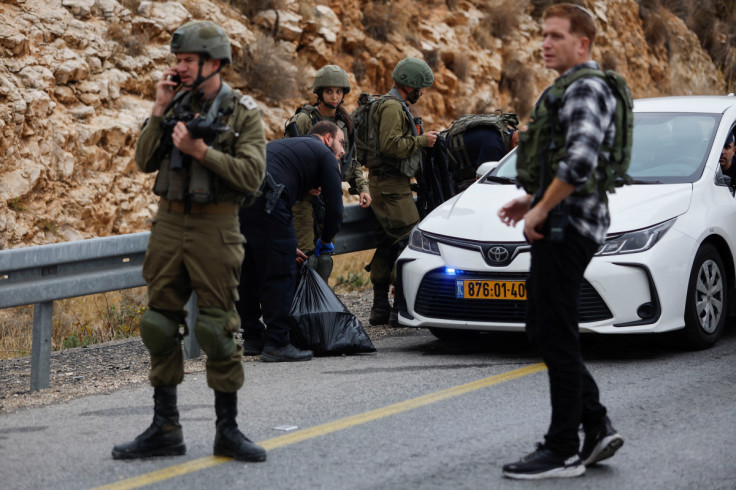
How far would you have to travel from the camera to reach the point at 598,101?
188 inches

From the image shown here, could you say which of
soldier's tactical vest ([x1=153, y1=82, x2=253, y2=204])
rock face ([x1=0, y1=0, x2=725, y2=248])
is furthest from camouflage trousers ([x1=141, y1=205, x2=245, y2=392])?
rock face ([x1=0, y1=0, x2=725, y2=248])

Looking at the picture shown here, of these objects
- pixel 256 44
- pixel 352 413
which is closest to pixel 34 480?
pixel 352 413

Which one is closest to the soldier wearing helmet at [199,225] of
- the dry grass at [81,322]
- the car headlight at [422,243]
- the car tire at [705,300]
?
the car headlight at [422,243]

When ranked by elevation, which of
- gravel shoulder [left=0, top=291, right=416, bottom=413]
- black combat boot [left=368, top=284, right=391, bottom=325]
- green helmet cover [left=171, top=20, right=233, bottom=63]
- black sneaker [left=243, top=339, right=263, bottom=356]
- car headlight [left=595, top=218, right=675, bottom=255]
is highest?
green helmet cover [left=171, top=20, right=233, bottom=63]

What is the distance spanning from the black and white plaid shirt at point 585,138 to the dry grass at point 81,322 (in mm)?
5534

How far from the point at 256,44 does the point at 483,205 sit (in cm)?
1017

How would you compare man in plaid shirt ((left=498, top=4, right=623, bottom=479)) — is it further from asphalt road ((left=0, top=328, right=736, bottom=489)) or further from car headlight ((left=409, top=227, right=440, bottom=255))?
car headlight ((left=409, top=227, right=440, bottom=255))

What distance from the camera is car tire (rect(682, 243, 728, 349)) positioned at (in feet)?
25.6

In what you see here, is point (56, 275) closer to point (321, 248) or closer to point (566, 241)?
point (321, 248)

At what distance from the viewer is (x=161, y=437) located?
534 centimetres

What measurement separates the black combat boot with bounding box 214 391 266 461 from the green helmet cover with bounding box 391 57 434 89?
15.6 ft

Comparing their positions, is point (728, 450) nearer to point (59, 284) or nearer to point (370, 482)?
point (370, 482)

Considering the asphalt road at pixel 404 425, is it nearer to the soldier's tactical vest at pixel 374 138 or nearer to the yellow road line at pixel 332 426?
the yellow road line at pixel 332 426

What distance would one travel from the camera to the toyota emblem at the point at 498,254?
25.3 feet
